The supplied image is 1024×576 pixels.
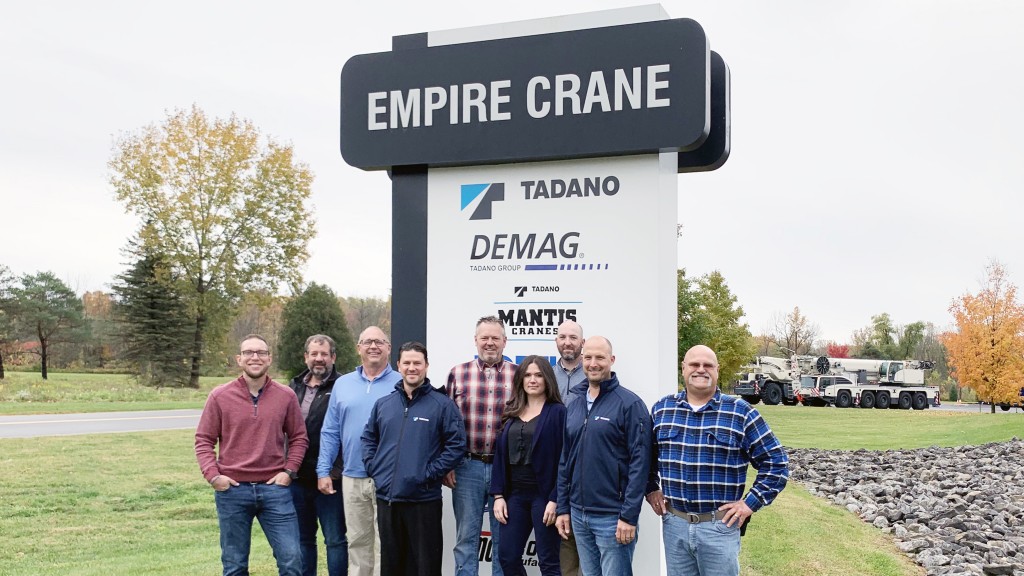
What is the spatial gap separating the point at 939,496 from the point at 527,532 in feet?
31.3

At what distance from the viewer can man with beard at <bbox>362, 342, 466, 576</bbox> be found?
513 centimetres

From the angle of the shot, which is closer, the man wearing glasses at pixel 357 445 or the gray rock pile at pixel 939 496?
the man wearing glasses at pixel 357 445

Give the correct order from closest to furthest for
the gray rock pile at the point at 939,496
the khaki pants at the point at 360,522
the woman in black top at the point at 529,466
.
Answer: the woman in black top at the point at 529,466 < the khaki pants at the point at 360,522 < the gray rock pile at the point at 939,496

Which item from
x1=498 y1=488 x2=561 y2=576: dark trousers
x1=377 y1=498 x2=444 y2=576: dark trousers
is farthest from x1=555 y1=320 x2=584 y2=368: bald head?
x1=377 y1=498 x2=444 y2=576: dark trousers

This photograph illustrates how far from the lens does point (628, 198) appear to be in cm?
599

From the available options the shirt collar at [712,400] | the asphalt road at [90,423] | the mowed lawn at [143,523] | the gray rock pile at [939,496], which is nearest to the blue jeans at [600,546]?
the shirt collar at [712,400]

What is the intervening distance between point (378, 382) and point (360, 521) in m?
0.94

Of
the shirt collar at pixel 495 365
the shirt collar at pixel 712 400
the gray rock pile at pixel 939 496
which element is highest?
the shirt collar at pixel 495 365

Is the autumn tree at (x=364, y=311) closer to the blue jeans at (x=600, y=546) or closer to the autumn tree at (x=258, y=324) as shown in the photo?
the autumn tree at (x=258, y=324)

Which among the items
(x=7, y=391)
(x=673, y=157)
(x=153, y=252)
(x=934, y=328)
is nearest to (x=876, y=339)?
(x=934, y=328)

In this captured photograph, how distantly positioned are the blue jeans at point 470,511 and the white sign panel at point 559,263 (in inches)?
22.3

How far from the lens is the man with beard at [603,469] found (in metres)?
4.57

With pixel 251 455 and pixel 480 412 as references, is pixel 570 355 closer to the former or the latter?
pixel 480 412

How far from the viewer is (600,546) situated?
472cm
